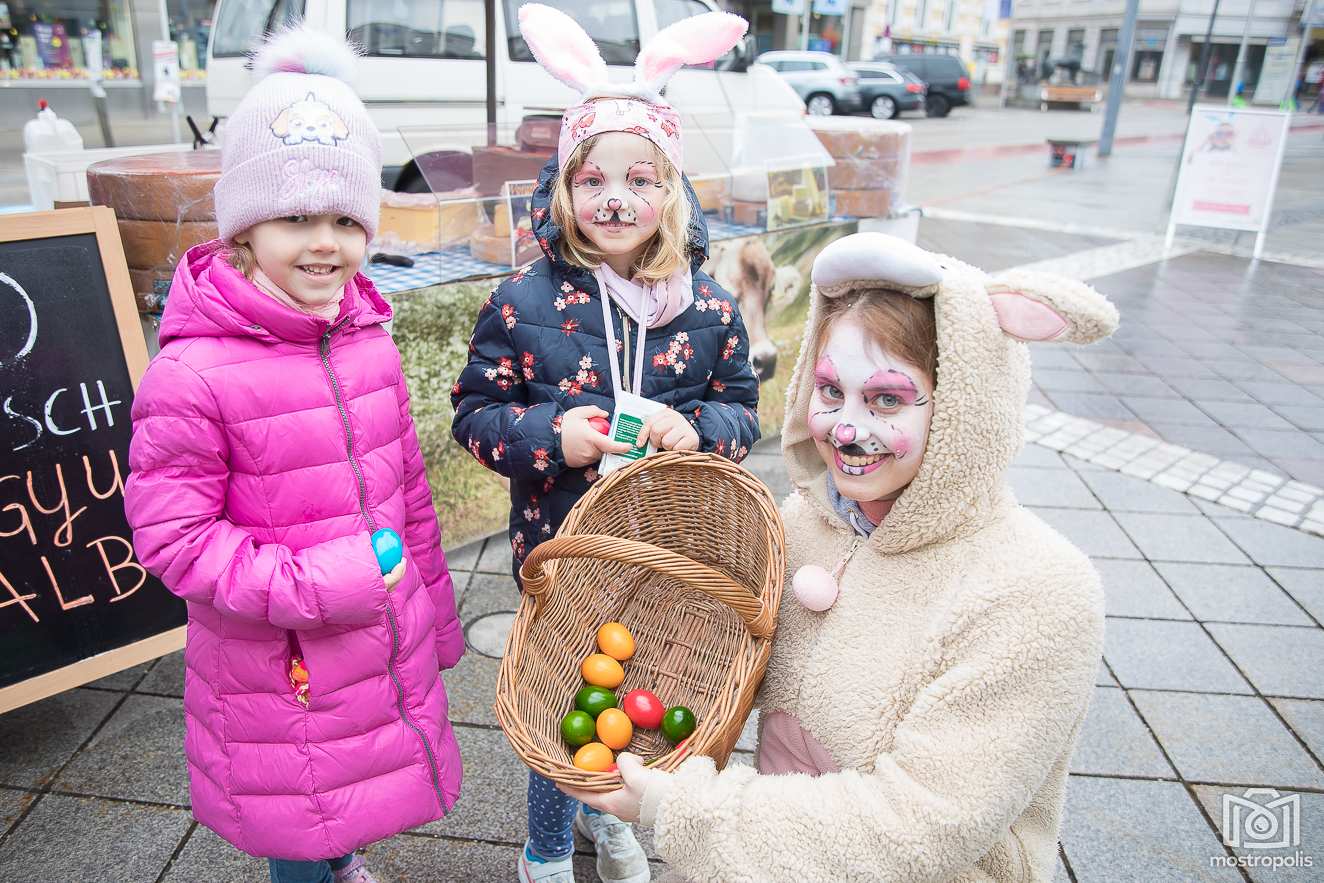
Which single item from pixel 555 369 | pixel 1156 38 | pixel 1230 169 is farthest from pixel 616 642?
pixel 1156 38

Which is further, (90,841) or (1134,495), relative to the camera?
(1134,495)

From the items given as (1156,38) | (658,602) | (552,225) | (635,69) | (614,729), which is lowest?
(614,729)

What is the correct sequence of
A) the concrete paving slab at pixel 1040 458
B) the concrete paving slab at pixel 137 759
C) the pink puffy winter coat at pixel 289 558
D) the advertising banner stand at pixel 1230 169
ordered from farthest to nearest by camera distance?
the advertising banner stand at pixel 1230 169 → the concrete paving slab at pixel 1040 458 → the concrete paving slab at pixel 137 759 → the pink puffy winter coat at pixel 289 558

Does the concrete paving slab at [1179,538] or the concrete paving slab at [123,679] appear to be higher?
the concrete paving slab at [123,679]

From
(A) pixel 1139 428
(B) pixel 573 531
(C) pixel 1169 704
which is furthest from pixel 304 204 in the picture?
(A) pixel 1139 428

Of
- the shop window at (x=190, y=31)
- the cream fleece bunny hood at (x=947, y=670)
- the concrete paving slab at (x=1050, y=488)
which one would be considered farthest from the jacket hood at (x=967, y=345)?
the shop window at (x=190, y=31)

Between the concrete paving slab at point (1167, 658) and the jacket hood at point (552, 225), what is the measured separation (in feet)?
6.22

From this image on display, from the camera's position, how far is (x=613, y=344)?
191 cm

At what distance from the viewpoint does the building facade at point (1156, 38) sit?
41938mm

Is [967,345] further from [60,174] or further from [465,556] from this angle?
[60,174]

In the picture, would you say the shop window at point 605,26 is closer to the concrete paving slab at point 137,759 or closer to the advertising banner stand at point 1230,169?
the concrete paving slab at point 137,759

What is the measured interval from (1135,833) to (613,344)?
185cm

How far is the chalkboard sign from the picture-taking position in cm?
216

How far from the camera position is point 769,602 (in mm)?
1326
